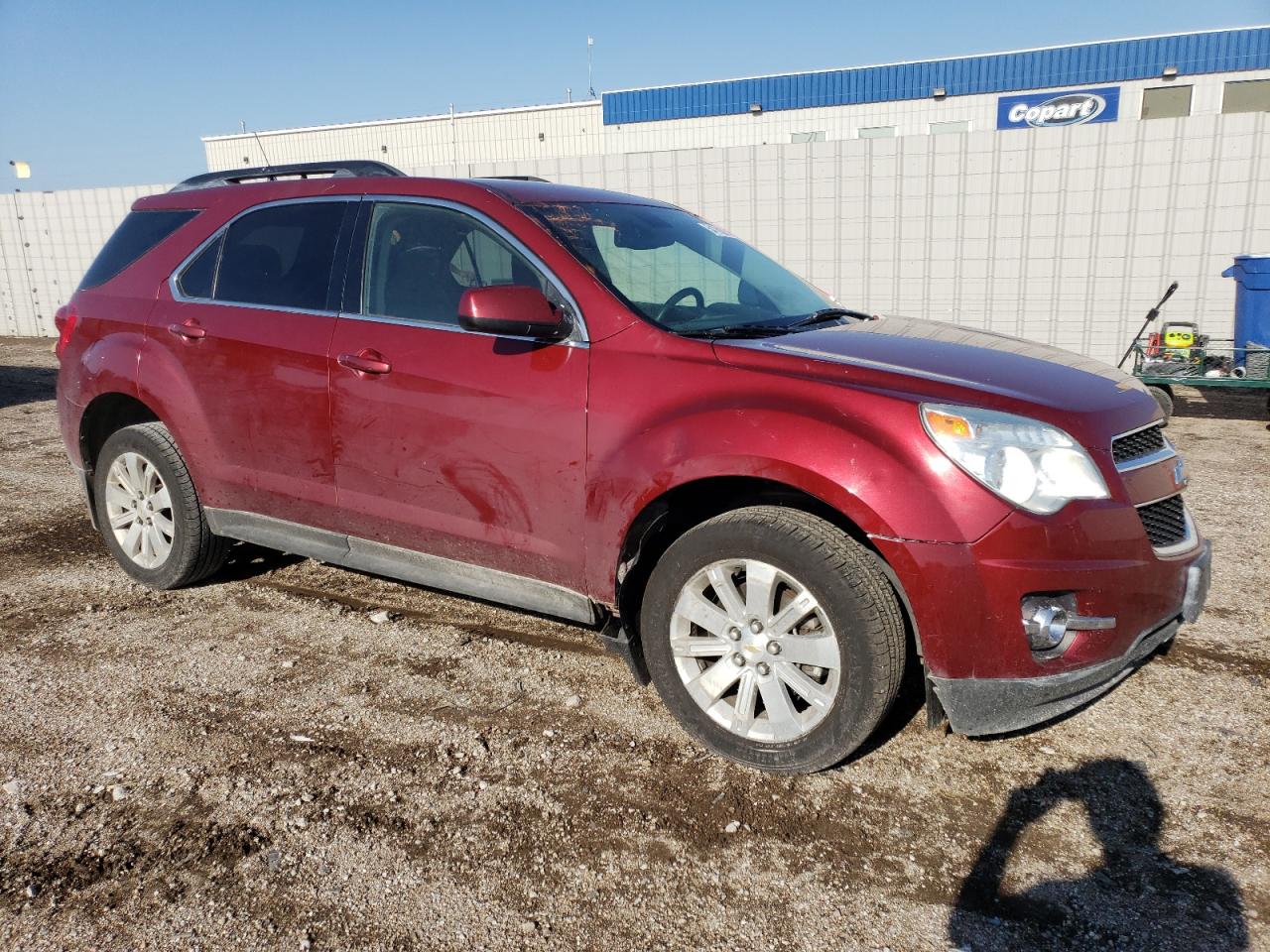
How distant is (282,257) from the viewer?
3.93m

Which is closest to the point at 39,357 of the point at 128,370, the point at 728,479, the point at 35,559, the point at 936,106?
the point at 35,559

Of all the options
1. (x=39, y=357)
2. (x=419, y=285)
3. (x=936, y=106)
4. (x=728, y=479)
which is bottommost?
(x=39, y=357)

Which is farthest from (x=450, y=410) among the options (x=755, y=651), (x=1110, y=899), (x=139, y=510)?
(x=1110, y=899)

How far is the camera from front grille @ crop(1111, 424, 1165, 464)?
2.72 m

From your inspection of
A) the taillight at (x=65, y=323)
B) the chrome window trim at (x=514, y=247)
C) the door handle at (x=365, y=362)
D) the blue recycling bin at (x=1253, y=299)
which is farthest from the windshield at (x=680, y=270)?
the blue recycling bin at (x=1253, y=299)

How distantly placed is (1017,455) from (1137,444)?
56 cm

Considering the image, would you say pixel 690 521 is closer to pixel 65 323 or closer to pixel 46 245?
pixel 65 323

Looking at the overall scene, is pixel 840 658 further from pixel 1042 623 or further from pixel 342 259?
pixel 342 259

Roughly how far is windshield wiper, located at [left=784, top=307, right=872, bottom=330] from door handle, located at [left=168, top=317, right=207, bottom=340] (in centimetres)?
249

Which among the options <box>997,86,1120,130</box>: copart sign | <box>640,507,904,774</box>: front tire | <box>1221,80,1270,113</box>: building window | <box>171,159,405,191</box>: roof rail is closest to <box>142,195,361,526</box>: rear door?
<box>171,159,405,191</box>: roof rail

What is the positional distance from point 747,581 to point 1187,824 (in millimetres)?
1385

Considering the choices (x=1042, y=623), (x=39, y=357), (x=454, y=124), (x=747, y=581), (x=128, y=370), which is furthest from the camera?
(x=454, y=124)

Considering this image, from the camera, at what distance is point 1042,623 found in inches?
100

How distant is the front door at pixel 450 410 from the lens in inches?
124
